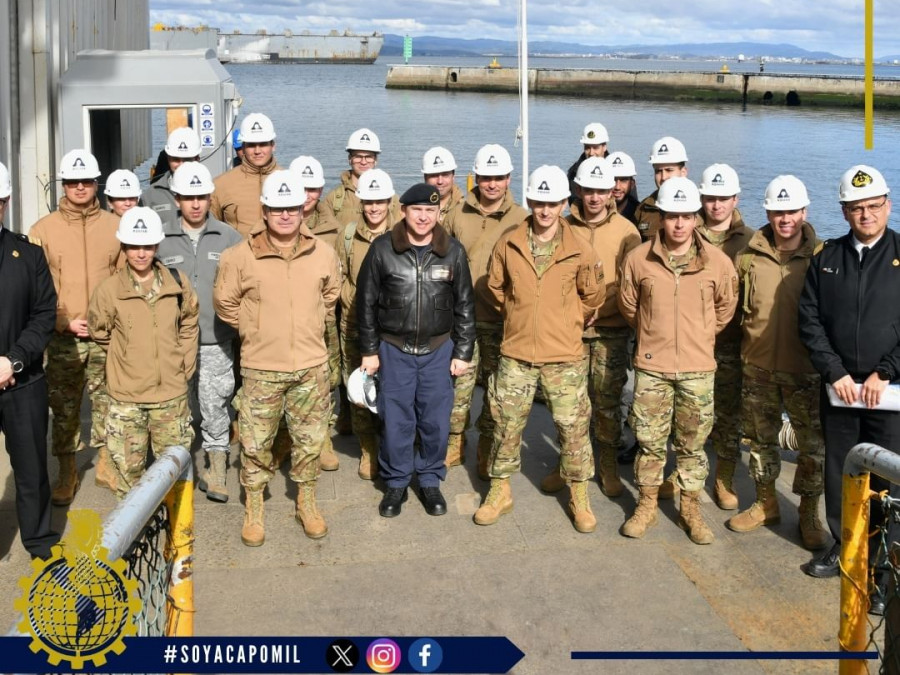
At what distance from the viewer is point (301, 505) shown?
5.41 meters

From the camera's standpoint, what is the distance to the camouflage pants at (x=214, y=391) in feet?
19.1

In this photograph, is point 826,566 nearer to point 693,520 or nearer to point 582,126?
point 693,520

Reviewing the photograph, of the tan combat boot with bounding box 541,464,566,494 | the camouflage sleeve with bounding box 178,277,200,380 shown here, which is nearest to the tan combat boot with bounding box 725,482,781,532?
the tan combat boot with bounding box 541,464,566,494

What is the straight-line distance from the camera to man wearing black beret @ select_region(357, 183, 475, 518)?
5434 mm

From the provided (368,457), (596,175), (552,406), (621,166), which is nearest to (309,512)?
(368,457)

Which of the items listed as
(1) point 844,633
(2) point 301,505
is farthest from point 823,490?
(2) point 301,505

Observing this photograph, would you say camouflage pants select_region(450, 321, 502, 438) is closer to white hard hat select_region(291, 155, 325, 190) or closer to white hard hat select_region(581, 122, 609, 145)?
white hard hat select_region(291, 155, 325, 190)

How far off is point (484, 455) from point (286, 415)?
1.48 metres

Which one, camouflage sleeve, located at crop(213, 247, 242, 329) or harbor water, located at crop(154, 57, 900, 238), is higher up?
harbor water, located at crop(154, 57, 900, 238)

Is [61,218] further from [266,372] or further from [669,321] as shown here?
[669,321]

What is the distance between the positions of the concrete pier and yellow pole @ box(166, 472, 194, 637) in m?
59.9

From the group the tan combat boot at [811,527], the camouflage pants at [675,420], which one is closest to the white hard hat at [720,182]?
the camouflage pants at [675,420]

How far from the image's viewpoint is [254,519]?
5.30 meters

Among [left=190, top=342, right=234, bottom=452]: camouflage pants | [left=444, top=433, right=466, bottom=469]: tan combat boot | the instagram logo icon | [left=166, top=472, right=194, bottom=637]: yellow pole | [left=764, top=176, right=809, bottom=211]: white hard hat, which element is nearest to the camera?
[left=166, top=472, right=194, bottom=637]: yellow pole
